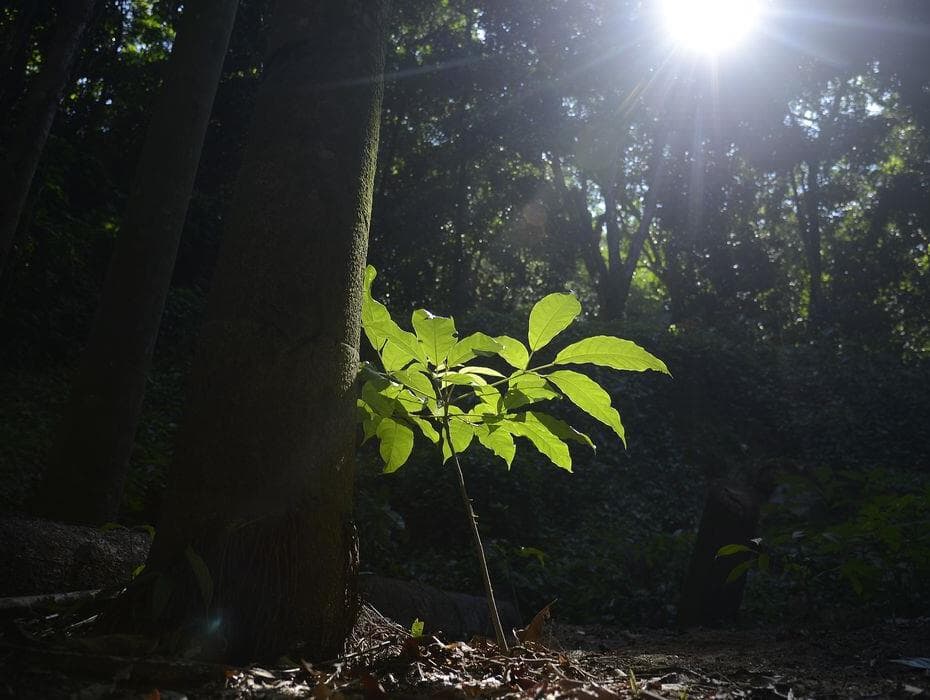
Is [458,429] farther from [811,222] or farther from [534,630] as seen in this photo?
[811,222]

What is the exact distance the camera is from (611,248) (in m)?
21.8

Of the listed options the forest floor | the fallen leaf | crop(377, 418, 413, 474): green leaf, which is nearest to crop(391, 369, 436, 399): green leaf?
crop(377, 418, 413, 474): green leaf

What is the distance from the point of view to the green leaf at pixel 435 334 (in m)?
1.53

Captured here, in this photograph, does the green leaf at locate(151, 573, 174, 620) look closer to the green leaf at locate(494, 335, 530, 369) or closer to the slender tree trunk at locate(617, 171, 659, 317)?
the green leaf at locate(494, 335, 530, 369)

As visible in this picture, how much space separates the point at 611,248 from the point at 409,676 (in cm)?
2118

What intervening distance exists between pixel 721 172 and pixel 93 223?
1681cm

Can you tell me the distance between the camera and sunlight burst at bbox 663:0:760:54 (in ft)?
58.0

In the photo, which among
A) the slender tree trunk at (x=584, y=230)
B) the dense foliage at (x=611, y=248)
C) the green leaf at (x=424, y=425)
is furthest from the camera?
the slender tree trunk at (x=584, y=230)

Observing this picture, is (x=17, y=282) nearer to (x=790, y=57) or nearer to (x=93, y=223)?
(x=93, y=223)

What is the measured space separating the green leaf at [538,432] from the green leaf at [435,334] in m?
0.26

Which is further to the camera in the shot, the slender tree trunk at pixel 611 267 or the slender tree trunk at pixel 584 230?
the slender tree trunk at pixel 584 230

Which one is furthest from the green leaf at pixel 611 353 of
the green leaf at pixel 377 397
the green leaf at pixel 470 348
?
the green leaf at pixel 377 397

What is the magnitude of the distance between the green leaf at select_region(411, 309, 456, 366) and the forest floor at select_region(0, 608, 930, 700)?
2.14 ft

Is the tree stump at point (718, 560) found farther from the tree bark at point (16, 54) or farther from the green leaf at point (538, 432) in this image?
the tree bark at point (16, 54)
